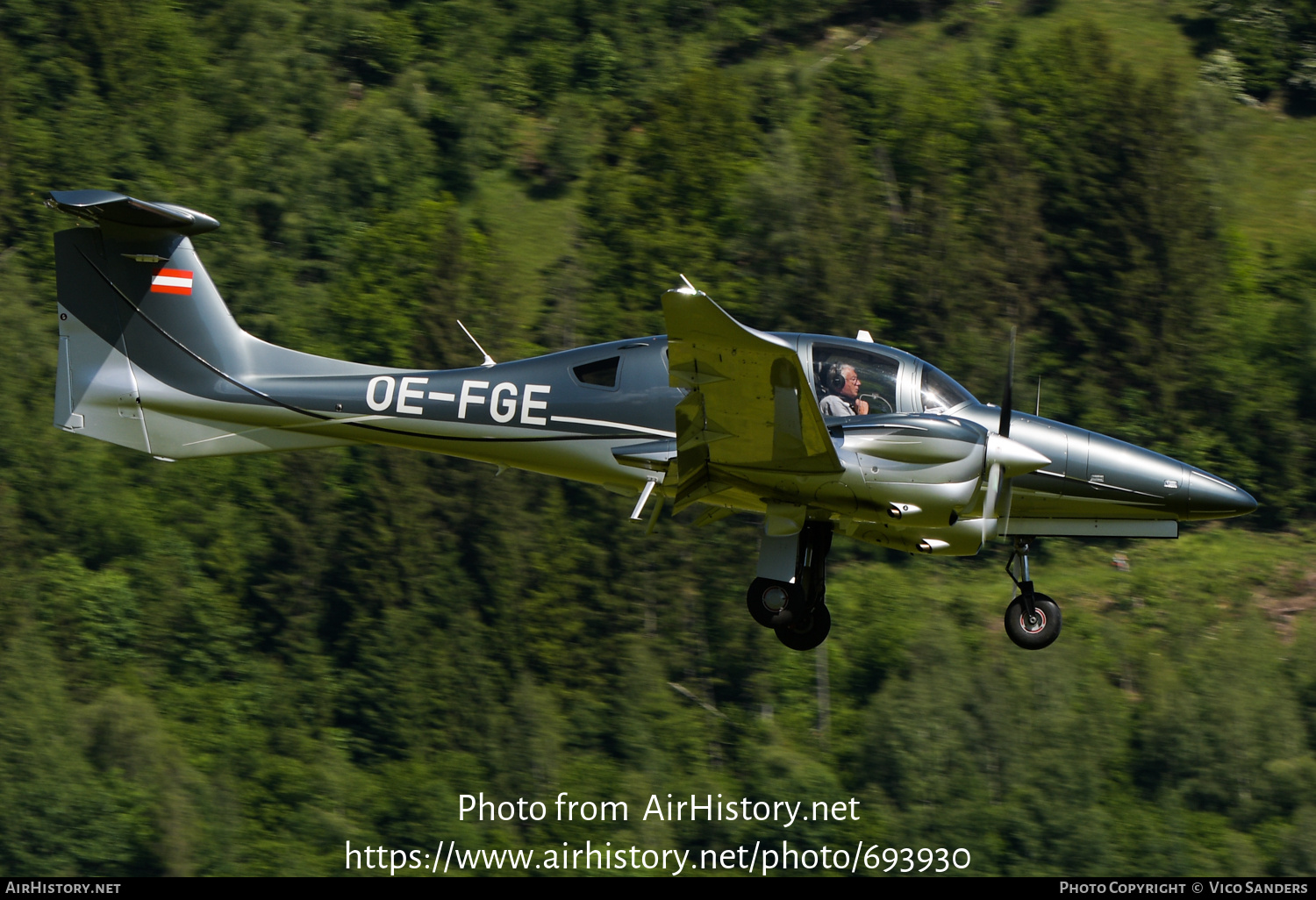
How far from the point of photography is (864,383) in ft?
57.7

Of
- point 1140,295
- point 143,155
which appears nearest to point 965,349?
point 1140,295

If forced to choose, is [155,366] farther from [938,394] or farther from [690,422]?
[938,394]

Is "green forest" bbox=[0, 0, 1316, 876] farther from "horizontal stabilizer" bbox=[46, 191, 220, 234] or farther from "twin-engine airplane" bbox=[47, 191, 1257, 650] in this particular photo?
"horizontal stabilizer" bbox=[46, 191, 220, 234]

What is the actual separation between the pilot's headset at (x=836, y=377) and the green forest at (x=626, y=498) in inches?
1353

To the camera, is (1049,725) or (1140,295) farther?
(1140,295)

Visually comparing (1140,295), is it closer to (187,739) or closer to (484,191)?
(484,191)

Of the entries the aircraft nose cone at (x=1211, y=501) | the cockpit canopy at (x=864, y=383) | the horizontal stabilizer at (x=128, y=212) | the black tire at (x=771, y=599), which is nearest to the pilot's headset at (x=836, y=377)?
the cockpit canopy at (x=864, y=383)

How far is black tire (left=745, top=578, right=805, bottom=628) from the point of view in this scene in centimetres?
1764

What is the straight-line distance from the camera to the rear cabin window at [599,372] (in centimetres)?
1862

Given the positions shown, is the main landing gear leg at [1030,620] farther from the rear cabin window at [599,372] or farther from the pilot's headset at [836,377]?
the rear cabin window at [599,372]

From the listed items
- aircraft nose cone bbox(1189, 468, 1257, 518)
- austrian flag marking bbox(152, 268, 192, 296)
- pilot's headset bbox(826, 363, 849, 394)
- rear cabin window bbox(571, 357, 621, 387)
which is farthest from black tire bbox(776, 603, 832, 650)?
austrian flag marking bbox(152, 268, 192, 296)

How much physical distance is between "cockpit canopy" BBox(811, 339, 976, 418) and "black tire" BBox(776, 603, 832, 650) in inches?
85.9

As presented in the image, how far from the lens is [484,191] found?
79188 millimetres

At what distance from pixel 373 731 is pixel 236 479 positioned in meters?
13.6
